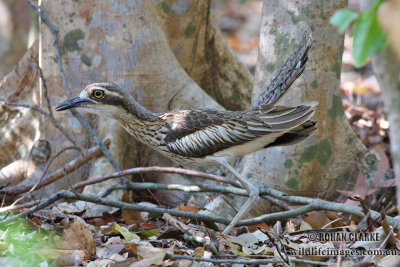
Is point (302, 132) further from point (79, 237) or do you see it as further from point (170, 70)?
point (79, 237)

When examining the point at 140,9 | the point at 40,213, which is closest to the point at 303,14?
the point at 140,9

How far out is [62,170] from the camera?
502 centimetres

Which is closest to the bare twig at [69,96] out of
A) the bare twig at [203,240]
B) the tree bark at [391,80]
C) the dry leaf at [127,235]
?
the dry leaf at [127,235]

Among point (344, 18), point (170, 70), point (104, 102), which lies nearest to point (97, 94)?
point (104, 102)

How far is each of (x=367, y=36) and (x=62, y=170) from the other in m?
3.76

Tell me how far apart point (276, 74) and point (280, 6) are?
779 mm

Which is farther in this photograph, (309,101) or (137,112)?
(309,101)

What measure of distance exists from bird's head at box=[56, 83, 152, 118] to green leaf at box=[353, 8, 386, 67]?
3.03 meters

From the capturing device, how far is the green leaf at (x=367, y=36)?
6.12 feet

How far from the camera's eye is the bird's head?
4.56 m

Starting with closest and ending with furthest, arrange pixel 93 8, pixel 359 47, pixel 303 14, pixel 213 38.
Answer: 1. pixel 359 47
2. pixel 303 14
3. pixel 93 8
4. pixel 213 38

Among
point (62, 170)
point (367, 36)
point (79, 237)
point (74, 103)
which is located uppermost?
point (367, 36)

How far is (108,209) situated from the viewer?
5.00 m

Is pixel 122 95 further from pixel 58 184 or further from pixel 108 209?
pixel 58 184
